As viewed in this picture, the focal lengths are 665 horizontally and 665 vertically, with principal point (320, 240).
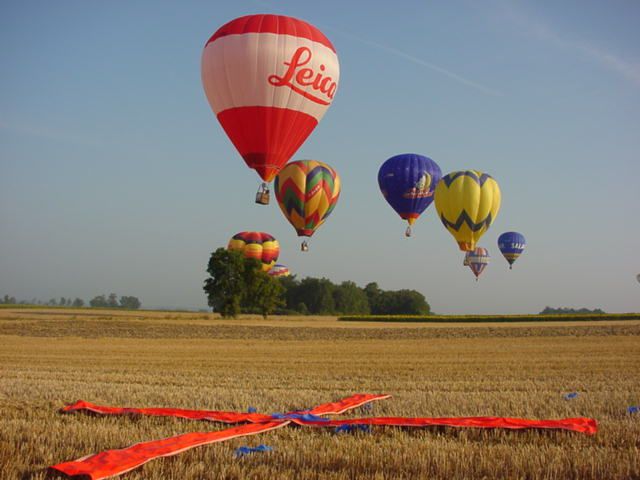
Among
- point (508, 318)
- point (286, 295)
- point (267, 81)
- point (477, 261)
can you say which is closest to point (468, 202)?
point (267, 81)

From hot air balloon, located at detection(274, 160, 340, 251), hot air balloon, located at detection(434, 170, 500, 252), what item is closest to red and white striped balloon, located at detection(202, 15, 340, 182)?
hot air balloon, located at detection(274, 160, 340, 251)

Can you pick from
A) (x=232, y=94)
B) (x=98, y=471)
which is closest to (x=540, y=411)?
(x=98, y=471)

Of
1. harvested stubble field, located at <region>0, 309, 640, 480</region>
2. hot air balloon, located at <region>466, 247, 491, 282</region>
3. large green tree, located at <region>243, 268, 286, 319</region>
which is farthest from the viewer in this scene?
large green tree, located at <region>243, 268, 286, 319</region>

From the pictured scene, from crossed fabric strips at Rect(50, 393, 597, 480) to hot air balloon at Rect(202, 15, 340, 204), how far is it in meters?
12.0

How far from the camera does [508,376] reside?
51.8 ft

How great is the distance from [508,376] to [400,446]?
10198 millimetres

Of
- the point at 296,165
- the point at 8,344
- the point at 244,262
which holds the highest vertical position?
the point at 296,165

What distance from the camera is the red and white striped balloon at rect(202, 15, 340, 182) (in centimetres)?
1931

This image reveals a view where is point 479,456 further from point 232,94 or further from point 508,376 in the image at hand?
point 232,94

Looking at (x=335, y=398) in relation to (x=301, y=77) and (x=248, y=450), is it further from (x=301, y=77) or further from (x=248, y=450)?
(x=301, y=77)

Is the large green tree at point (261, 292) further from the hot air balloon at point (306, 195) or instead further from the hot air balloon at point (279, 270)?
the hot air balloon at point (306, 195)

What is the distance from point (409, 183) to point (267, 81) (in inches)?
757

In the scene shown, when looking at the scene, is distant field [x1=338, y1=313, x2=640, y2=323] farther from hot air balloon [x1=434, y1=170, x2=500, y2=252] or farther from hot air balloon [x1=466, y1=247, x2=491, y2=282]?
hot air balloon [x1=434, y1=170, x2=500, y2=252]

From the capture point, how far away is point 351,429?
289 inches
